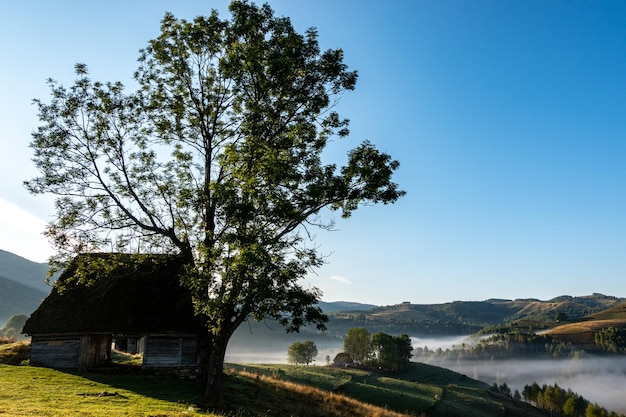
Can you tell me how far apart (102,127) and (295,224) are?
13.1 meters

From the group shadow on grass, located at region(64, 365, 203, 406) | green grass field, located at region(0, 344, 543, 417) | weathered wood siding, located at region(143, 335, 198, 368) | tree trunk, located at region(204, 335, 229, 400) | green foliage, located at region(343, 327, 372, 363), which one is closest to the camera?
green grass field, located at region(0, 344, 543, 417)

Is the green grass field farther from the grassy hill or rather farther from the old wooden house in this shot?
the old wooden house

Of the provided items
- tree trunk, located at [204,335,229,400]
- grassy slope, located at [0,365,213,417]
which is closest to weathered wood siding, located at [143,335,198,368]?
grassy slope, located at [0,365,213,417]

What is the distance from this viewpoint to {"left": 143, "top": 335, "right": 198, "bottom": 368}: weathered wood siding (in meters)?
28.9

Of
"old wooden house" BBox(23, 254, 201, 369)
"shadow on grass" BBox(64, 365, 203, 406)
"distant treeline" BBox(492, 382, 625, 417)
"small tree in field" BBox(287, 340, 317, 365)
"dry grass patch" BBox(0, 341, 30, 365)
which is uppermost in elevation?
"old wooden house" BBox(23, 254, 201, 369)

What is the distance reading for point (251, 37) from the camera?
2236 centimetres

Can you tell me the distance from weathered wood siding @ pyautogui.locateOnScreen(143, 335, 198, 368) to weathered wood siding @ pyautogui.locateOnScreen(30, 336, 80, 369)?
17.6 feet

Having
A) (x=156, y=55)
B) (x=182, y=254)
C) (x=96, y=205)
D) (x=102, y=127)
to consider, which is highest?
(x=156, y=55)

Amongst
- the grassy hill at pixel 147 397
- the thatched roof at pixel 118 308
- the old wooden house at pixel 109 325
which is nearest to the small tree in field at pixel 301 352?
the grassy hill at pixel 147 397

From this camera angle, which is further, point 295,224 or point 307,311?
point 295,224

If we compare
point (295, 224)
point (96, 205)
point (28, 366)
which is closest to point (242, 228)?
point (295, 224)

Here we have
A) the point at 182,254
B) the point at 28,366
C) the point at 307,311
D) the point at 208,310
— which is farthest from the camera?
the point at 28,366

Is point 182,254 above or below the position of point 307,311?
above

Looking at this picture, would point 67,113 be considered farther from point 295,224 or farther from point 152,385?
point 152,385
